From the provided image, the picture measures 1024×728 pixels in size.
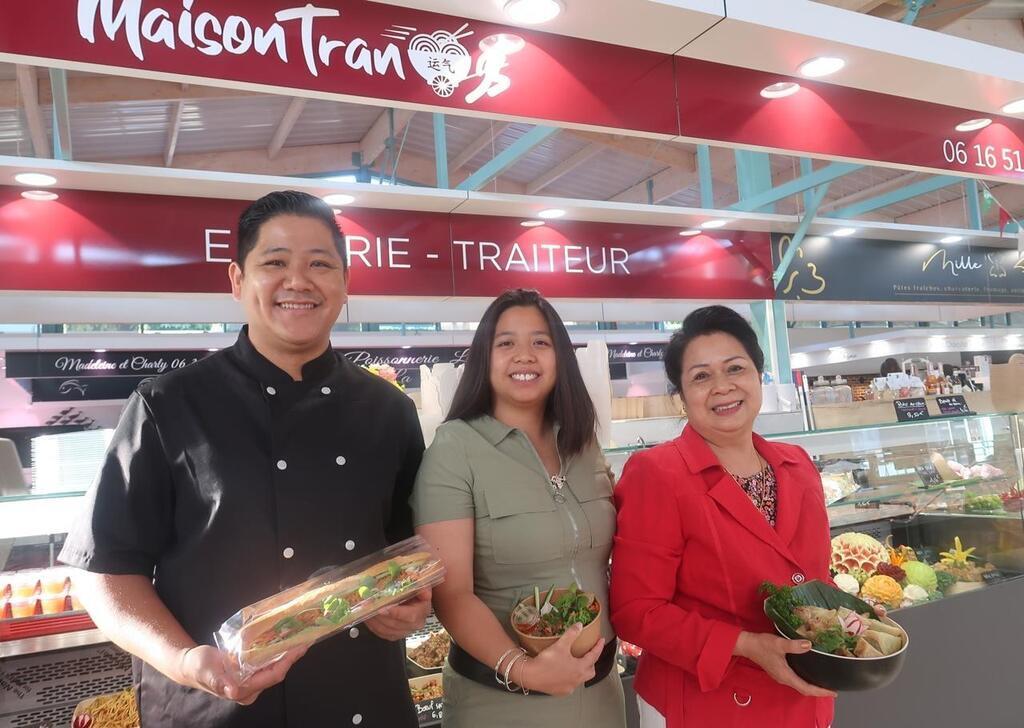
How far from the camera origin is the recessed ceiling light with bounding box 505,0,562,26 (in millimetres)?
2699

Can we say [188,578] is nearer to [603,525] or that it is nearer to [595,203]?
[603,525]

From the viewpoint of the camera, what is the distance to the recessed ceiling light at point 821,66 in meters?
3.26

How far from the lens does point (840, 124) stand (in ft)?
12.1

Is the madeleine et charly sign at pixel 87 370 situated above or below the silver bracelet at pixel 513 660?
above

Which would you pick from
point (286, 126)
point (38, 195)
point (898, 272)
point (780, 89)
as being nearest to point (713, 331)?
point (780, 89)

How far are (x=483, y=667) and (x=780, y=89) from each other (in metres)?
2.94

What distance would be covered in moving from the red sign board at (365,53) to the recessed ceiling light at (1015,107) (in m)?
2.07

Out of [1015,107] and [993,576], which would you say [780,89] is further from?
[993,576]

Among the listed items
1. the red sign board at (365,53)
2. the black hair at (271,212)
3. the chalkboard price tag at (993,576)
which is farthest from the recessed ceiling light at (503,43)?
the chalkboard price tag at (993,576)

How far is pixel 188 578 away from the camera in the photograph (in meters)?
1.46

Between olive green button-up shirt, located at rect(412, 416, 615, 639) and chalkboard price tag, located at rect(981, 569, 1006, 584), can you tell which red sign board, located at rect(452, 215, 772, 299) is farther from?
olive green button-up shirt, located at rect(412, 416, 615, 639)

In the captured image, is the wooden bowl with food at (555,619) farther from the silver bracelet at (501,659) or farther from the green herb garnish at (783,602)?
the green herb garnish at (783,602)

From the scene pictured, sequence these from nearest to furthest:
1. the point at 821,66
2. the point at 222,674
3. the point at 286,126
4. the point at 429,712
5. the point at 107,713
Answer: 1. the point at 222,674
2. the point at 107,713
3. the point at 429,712
4. the point at 821,66
5. the point at 286,126

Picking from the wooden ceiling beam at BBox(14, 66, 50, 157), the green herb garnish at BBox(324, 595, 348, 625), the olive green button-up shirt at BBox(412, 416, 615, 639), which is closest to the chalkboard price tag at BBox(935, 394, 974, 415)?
Result: the olive green button-up shirt at BBox(412, 416, 615, 639)
